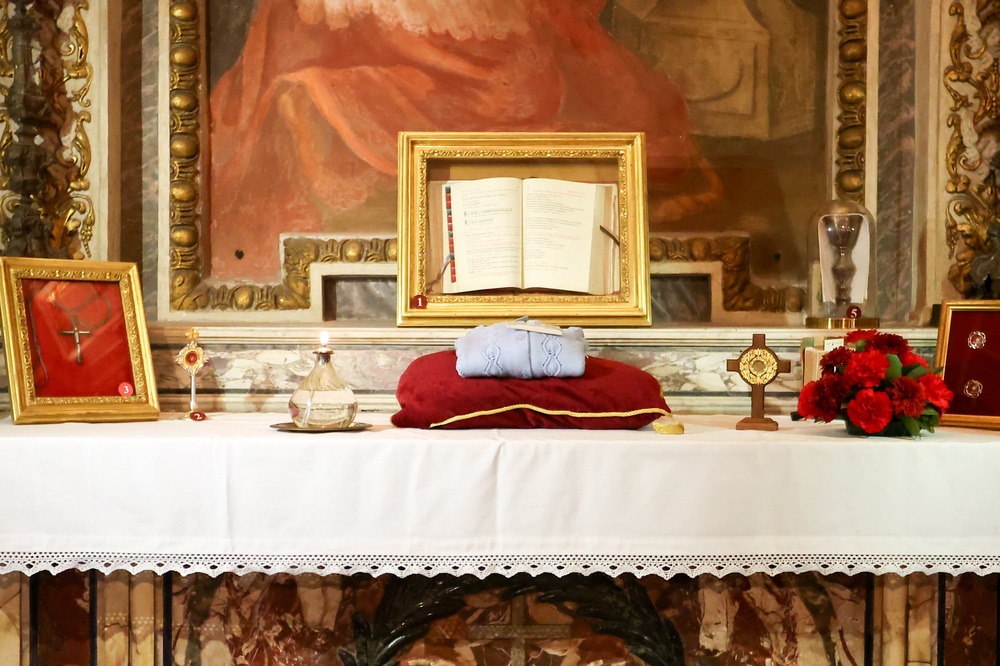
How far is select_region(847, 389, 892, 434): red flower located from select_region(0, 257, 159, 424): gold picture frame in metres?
1.88

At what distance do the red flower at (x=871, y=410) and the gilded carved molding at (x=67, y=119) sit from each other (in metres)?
2.42

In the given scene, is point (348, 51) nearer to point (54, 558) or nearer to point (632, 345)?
point (632, 345)

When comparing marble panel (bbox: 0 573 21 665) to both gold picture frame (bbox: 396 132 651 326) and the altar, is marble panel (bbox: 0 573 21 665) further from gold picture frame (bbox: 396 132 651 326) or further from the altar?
gold picture frame (bbox: 396 132 651 326)

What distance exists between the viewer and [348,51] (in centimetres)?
315

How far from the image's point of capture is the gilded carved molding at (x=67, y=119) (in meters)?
2.92

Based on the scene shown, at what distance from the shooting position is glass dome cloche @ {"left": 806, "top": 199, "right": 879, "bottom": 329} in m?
2.88

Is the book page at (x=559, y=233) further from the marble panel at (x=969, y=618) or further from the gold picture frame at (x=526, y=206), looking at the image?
the marble panel at (x=969, y=618)

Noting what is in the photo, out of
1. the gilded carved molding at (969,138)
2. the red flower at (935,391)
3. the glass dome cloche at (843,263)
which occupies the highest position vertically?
the gilded carved molding at (969,138)

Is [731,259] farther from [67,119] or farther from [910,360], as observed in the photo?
[67,119]

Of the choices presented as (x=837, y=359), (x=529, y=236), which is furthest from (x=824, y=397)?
(x=529, y=236)

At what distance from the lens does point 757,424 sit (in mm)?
2352

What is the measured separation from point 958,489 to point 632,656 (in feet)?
3.11

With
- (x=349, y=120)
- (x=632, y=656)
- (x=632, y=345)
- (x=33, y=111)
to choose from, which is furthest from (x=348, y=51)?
(x=632, y=656)

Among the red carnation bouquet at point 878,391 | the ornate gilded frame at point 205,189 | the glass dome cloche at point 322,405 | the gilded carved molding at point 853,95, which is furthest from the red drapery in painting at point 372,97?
the red carnation bouquet at point 878,391
